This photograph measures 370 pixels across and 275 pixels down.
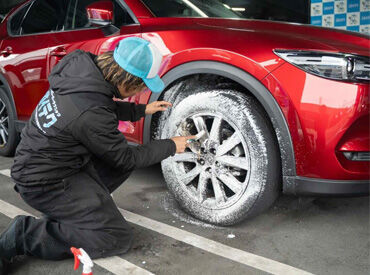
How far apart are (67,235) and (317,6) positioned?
14.5ft

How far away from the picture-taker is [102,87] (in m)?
1.82

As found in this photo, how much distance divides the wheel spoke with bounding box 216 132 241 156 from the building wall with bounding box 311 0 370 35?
10.8 feet

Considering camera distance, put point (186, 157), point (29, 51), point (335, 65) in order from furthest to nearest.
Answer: point (29, 51) < point (186, 157) < point (335, 65)

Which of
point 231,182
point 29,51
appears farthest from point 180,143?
point 29,51

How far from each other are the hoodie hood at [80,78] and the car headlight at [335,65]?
0.88 metres

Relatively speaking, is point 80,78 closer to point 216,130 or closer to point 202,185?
point 216,130

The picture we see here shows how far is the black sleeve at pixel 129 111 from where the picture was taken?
2340 mm

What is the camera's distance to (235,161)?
213cm

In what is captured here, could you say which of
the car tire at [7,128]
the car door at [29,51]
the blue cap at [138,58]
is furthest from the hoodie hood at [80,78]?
the car tire at [7,128]

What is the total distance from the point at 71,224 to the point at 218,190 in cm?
77

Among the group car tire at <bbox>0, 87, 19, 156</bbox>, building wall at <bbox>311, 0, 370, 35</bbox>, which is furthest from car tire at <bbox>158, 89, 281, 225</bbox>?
building wall at <bbox>311, 0, 370, 35</bbox>

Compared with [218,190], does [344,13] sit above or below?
above

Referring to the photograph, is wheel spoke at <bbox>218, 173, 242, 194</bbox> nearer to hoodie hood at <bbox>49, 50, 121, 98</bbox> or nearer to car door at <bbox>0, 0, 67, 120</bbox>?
hoodie hood at <bbox>49, 50, 121, 98</bbox>

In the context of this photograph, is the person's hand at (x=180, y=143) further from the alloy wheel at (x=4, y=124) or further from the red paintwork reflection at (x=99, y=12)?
the alloy wheel at (x=4, y=124)
